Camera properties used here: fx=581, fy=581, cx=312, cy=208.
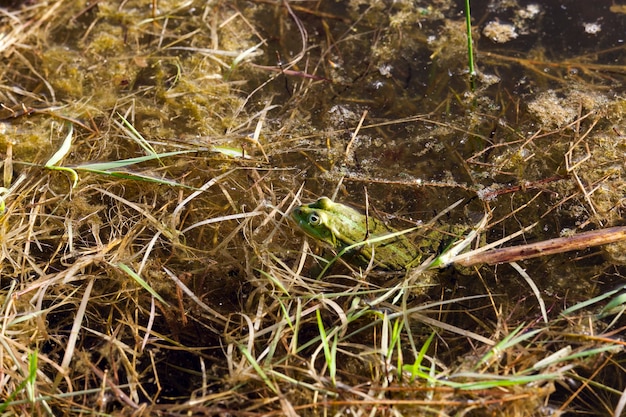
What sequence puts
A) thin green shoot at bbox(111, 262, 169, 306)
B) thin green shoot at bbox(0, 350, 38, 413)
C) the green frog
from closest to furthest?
thin green shoot at bbox(0, 350, 38, 413), thin green shoot at bbox(111, 262, 169, 306), the green frog

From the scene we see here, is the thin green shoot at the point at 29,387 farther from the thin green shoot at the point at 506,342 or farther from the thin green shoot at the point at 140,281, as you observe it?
the thin green shoot at the point at 506,342

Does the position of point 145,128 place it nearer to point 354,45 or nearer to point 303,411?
point 354,45

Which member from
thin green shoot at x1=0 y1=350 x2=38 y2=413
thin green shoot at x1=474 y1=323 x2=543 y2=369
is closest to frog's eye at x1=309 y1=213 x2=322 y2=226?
thin green shoot at x1=474 y1=323 x2=543 y2=369

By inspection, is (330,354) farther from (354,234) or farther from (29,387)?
(29,387)

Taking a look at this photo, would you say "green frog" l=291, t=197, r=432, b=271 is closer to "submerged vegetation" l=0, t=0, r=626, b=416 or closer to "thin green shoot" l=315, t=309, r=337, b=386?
"submerged vegetation" l=0, t=0, r=626, b=416

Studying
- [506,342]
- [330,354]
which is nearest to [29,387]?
[330,354]

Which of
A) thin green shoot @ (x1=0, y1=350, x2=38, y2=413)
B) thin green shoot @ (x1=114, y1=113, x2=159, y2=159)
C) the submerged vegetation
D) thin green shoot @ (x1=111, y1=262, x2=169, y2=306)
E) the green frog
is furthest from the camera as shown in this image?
thin green shoot @ (x1=114, y1=113, x2=159, y2=159)

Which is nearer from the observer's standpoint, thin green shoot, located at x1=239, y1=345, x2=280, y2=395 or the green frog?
thin green shoot, located at x1=239, y1=345, x2=280, y2=395
